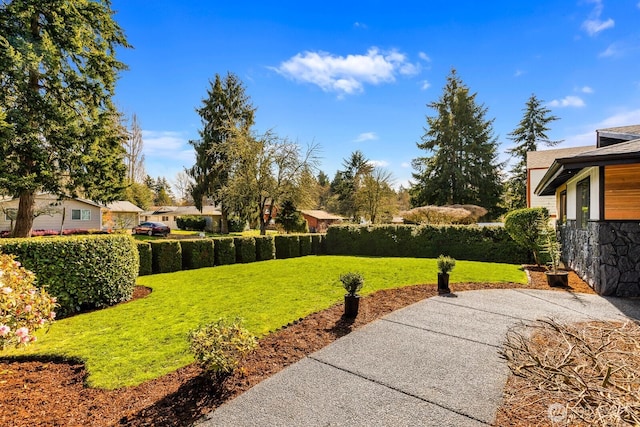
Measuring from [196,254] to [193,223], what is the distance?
90.8 ft

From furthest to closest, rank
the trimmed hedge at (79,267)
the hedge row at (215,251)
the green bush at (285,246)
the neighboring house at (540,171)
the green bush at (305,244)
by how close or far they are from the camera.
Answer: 1. the neighboring house at (540,171)
2. the green bush at (305,244)
3. the green bush at (285,246)
4. the hedge row at (215,251)
5. the trimmed hedge at (79,267)

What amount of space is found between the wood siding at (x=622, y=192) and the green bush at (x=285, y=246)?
1156 centimetres

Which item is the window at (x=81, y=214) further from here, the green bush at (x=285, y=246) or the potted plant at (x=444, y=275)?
the potted plant at (x=444, y=275)

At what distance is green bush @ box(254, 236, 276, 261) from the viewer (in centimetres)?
1402

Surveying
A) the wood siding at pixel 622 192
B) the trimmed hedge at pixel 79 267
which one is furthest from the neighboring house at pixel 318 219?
the wood siding at pixel 622 192

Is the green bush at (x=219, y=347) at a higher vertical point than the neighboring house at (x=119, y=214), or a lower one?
lower

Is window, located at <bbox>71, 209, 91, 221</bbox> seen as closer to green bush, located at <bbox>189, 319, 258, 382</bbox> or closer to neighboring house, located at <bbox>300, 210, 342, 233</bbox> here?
neighboring house, located at <bbox>300, 210, 342, 233</bbox>

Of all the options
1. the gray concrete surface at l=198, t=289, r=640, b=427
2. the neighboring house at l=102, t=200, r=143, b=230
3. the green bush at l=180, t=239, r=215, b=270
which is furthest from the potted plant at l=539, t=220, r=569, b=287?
the neighboring house at l=102, t=200, r=143, b=230

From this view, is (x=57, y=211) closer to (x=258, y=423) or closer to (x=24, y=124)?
(x=24, y=124)

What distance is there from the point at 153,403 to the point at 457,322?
445 centimetres

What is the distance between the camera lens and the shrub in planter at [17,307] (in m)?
3.07

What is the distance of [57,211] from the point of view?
23578 millimetres

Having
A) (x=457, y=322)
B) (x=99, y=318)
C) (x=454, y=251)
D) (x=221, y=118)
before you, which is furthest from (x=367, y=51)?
(x=221, y=118)

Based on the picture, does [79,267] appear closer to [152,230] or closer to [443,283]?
[443,283]
